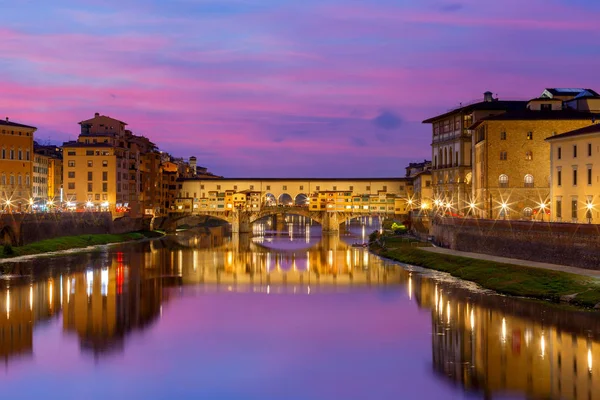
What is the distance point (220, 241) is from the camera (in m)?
106

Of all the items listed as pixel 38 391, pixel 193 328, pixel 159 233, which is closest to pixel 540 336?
pixel 193 328

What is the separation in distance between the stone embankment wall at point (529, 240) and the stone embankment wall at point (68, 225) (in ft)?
125

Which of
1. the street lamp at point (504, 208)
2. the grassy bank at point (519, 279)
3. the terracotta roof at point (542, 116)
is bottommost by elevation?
the grassy bank at point (519, 279)

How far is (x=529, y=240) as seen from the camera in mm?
49812

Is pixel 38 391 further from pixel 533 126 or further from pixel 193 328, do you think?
pixel 533 126

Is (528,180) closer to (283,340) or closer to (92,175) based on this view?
(283,340)

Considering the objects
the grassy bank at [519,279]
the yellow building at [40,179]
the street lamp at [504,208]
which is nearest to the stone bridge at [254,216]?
the yellow building at [40,179]

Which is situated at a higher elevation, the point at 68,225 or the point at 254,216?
the point at 254,216

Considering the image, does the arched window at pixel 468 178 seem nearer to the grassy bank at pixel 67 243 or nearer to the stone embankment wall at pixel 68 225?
the grassy bank at pixel 67 243

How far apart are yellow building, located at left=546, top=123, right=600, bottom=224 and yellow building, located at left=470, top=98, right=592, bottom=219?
992cm

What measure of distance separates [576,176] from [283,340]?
96.1ft

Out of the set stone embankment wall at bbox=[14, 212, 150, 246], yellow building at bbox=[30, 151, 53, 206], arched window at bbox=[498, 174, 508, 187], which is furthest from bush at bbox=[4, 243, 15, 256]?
yellow building at bbox=[30, 151, 53, 206]

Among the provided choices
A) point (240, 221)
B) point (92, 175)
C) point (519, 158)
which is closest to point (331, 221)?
point (240, 221)

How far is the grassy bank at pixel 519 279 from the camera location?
3784cm
